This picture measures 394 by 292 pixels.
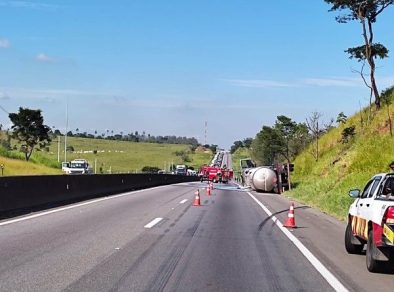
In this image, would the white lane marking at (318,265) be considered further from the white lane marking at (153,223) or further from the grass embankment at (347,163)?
the grass embankment at (347,163)

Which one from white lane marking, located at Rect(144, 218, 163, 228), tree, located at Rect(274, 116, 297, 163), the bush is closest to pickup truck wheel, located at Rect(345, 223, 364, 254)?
white lane marking, located at Rect(144, 218, 163, 228)

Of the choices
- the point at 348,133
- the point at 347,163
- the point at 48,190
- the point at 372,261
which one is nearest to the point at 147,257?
the point at 372,261

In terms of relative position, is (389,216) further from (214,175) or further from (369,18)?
(214,175)

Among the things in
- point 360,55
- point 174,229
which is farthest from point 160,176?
point 174,229

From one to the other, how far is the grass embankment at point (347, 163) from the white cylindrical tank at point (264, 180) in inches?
119

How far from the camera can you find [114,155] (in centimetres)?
15625

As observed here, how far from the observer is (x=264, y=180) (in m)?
44.0

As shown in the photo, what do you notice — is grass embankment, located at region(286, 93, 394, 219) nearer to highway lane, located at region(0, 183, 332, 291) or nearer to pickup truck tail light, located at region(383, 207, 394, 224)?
highway lane, located at region(0, 183, 332, 291)

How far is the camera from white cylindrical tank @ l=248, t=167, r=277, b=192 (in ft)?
144

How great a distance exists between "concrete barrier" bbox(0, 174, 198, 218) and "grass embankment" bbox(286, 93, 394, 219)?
1027cm

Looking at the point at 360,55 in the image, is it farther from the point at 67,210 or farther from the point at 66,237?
the point at 66,237

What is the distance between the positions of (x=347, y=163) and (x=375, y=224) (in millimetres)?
26002

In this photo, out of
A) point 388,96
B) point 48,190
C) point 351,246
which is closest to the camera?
point 351,246

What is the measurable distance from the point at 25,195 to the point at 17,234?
6.31m
